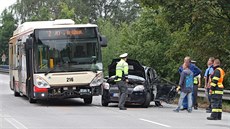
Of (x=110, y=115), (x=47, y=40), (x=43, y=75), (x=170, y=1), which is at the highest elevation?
(x=170, y=1)

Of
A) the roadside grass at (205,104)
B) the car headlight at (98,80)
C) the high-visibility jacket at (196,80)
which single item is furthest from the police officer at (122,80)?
the roadside grass at (205,104)

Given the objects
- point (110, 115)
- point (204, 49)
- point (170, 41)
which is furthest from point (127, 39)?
point (110, 115)

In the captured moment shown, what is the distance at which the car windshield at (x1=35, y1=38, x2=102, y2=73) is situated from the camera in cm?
1783

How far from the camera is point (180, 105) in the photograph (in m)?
16.8

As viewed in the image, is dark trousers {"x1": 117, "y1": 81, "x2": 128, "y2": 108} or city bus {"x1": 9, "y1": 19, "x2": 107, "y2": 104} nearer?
dark trousers {"x1": 117, "y1": 81, "x2": 128, "y2": 108}

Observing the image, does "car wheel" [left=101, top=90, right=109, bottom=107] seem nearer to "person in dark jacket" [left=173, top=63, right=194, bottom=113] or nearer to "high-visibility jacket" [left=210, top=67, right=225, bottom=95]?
"person in dark jacket" [left=173, top=63, right=194, bottom=113]

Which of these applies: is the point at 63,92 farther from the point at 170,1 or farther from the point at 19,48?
the point at 170,1

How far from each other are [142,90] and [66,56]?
2880mm

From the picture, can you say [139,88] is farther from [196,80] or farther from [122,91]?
[196,80]

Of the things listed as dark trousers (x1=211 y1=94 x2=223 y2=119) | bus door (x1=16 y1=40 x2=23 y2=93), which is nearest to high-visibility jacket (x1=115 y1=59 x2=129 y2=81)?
dark trousers (x1=211 y1=94 x2=223 y2=119)

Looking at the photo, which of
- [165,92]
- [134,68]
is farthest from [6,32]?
[165,92]

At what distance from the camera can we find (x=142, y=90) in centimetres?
1783

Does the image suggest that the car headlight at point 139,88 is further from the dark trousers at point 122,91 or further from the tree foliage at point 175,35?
the tree foliage at point 175,35

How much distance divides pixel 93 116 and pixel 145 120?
5.50 feet
